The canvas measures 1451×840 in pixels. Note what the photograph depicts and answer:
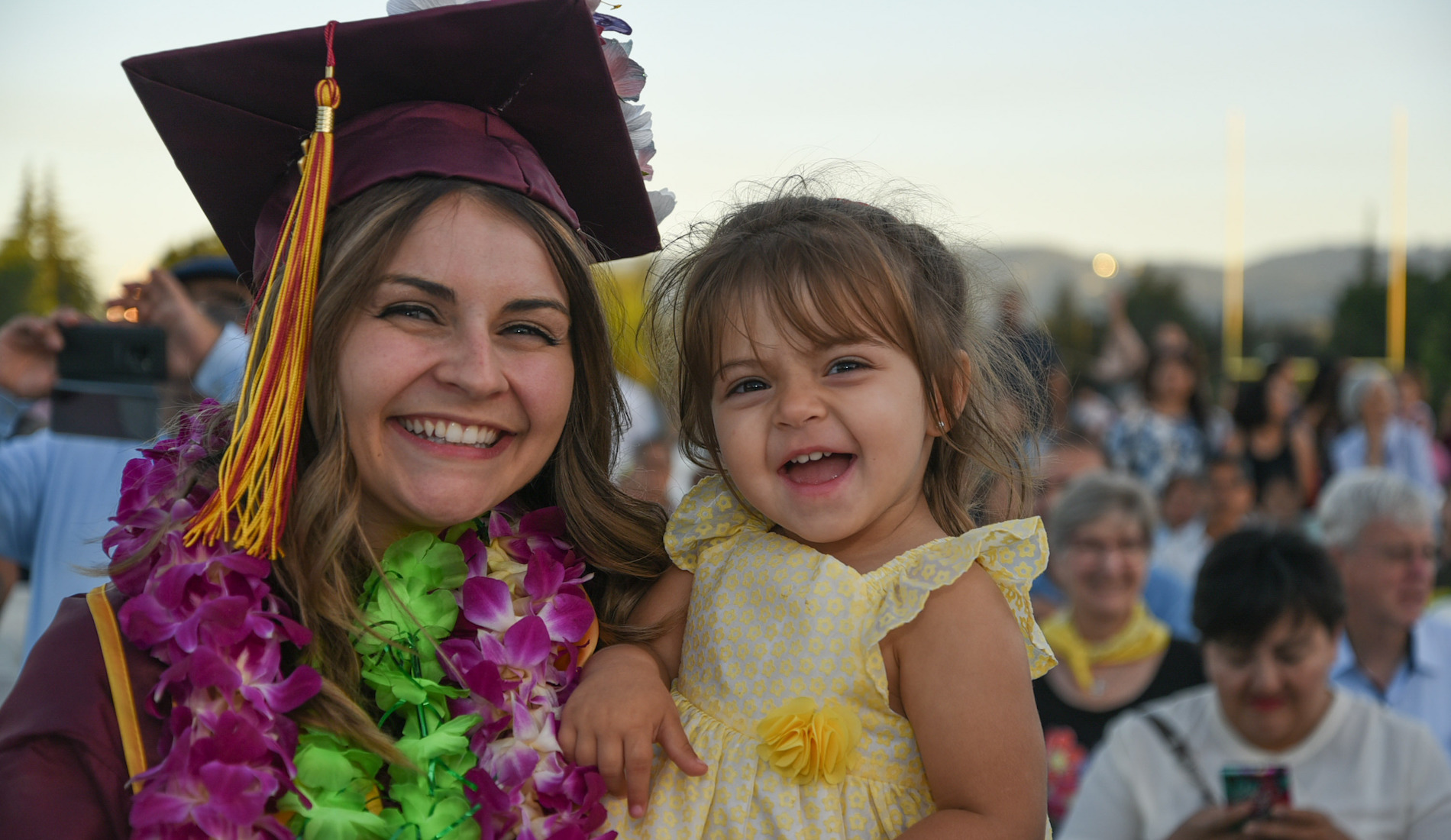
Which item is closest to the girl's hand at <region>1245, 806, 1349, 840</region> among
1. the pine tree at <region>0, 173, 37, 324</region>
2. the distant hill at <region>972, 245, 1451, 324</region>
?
the pine tree at <region>0, 173, 37, 324</region>

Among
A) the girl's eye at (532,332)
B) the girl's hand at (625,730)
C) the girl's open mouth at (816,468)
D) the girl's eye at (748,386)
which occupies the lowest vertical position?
the girl's hand at (625,730)

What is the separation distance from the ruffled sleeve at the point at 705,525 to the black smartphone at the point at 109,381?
2317mm

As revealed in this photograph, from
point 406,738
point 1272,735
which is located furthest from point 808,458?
point 1272,735

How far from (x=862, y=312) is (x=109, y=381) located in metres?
2.89

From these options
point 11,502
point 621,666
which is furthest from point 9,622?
point 621,666

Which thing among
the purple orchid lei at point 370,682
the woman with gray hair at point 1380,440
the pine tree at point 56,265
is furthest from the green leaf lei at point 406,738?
the woman with gray hair at point 1380,440

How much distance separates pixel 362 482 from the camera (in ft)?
6.33

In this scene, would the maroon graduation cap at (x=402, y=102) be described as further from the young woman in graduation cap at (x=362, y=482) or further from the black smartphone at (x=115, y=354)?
the black smartphone at (x=115, y=354)

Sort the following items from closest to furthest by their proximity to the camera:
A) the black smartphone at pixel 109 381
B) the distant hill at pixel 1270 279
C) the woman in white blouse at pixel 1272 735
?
the woman in white blouse at pixel 1272 735, the black smartphone at pixel 109 381, the distant hill at pixel 1270 279

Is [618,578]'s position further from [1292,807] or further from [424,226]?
[1292,807]

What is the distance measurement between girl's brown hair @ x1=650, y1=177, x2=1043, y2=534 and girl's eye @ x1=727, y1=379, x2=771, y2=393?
0.17 feet

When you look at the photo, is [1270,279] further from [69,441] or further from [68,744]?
[68,744]

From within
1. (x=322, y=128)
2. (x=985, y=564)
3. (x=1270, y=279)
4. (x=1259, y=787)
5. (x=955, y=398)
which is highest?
(x=1270, y=279)

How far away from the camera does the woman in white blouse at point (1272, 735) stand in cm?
337
